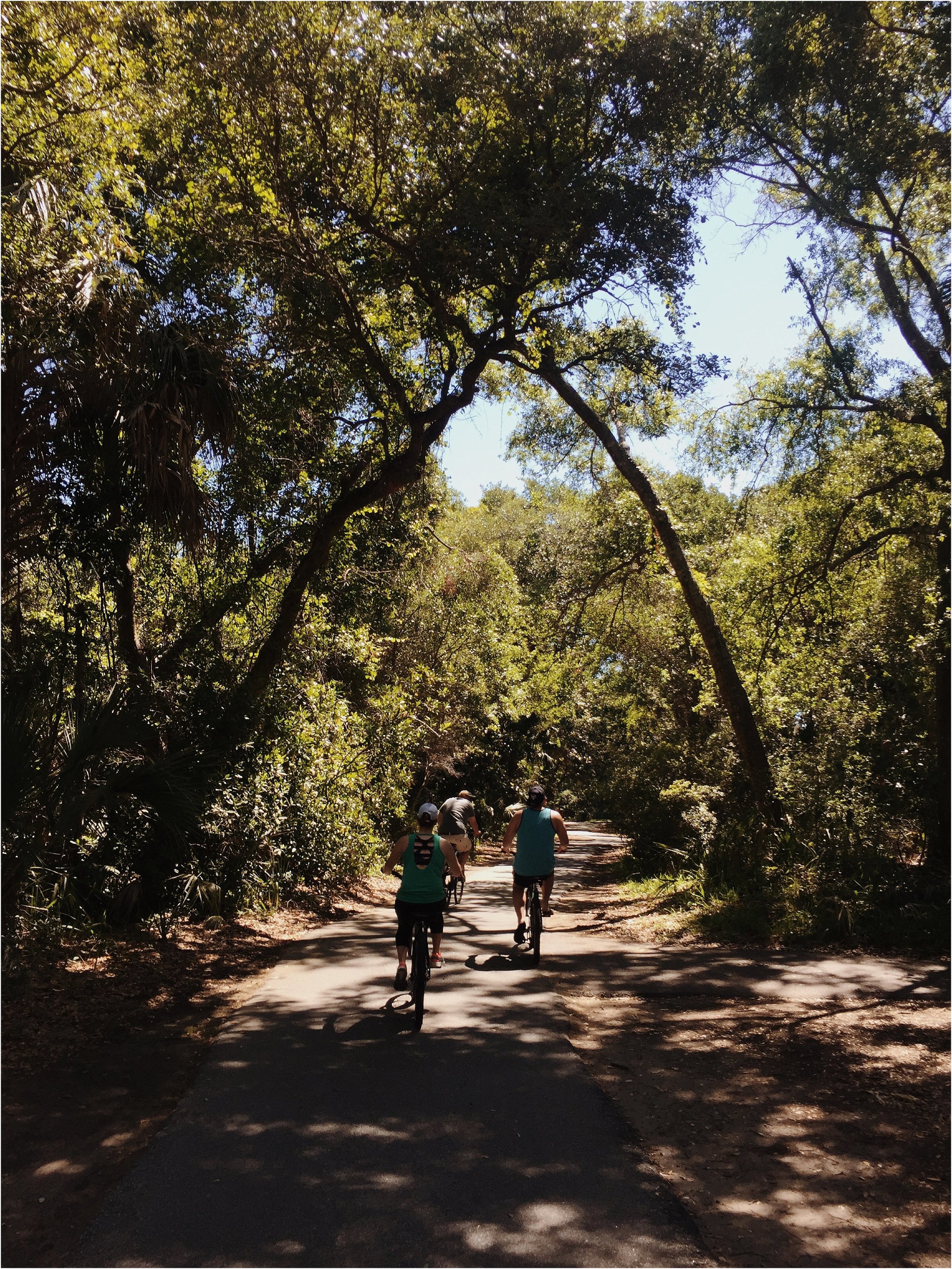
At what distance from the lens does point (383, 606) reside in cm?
1830

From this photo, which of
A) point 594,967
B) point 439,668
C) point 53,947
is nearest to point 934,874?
point 594,967

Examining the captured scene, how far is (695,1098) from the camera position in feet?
18.6

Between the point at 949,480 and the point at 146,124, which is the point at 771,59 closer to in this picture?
the point at 949,480

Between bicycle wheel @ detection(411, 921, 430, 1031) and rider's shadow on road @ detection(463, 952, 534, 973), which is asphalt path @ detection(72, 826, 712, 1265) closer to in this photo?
bicycle wheel @ detection(411, 921, 430, 1031)

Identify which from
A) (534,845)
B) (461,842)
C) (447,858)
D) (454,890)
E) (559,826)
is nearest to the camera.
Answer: (447,858)

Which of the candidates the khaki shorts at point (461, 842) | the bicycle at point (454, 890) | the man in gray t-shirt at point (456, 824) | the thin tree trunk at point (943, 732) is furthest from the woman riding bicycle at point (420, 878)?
the thin tree trunk at point (943, 732)

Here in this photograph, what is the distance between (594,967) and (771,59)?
418 inches

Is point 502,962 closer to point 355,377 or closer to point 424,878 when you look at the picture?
point 424,878

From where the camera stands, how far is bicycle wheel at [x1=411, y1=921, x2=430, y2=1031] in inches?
280

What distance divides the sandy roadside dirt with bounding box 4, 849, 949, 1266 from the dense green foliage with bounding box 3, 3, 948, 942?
134 cm

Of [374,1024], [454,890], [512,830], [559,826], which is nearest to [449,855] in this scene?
[374,1024]

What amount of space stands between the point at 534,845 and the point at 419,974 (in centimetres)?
300

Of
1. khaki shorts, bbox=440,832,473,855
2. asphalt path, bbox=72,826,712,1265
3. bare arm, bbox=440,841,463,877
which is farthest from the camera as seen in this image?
khaki shorts, bbox=440,832,473,855

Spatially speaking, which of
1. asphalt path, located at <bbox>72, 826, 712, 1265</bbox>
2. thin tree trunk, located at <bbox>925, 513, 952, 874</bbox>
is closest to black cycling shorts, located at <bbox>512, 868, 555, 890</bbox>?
asphalt path, located at <bbox>72, 826, 712, 1265</bbox>
